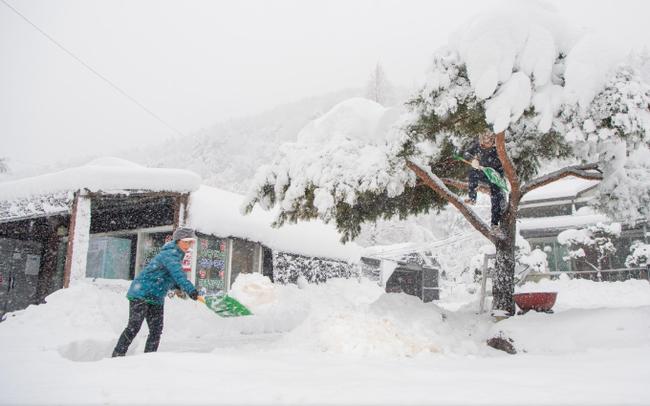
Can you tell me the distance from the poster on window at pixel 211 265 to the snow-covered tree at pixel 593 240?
48.3 ft

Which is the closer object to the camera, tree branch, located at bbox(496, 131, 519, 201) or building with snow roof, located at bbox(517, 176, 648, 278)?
tree branch, located at bbox(496, 131, 519, 201)

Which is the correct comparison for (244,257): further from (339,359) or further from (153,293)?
(339,359)

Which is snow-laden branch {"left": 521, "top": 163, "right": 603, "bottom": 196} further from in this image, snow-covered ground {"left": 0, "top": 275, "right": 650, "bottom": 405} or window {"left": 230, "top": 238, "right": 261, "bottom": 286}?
window {"left": 230, "top": 238, "right": 261, "bottom": 286}

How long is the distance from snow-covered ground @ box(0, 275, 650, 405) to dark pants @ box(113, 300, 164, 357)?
544 mm

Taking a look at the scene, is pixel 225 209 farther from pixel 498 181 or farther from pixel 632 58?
pixel 632 58

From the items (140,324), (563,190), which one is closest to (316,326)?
(140,324)

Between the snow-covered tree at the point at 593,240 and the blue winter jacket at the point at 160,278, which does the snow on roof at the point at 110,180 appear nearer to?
the blue winter jacket at the point at 160,278

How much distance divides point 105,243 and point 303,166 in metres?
9.12

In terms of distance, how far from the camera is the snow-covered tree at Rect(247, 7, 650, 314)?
5.09 m

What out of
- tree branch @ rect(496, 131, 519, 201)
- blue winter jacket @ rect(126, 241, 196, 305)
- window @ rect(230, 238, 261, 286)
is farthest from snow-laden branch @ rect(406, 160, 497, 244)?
window @ rect(230, 238, 261, 286)

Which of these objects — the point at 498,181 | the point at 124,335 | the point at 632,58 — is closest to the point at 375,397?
the point at 124,335

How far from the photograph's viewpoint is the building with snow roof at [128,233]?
8797 millimetres

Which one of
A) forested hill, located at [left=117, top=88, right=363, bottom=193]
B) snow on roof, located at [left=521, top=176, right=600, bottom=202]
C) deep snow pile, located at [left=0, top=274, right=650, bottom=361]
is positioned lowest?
deep snow pile, located at [left=0, top=274, right=650, bottom=361]

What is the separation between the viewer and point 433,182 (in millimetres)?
6801
